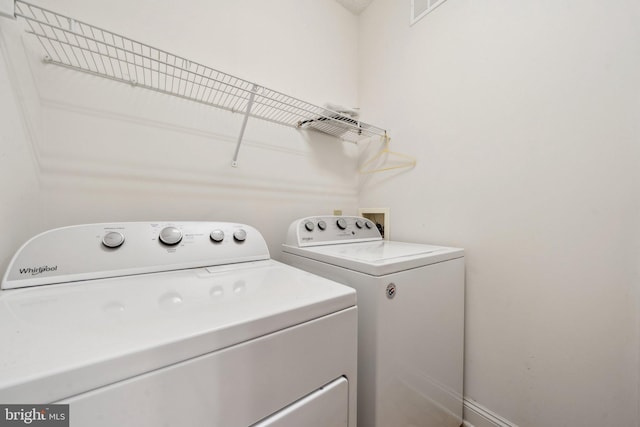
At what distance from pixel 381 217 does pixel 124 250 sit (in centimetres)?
132

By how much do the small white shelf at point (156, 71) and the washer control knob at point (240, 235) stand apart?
56 centimetres

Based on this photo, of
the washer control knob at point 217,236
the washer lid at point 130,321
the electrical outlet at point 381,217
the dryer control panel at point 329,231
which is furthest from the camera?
the electrical outlet at point 381,217

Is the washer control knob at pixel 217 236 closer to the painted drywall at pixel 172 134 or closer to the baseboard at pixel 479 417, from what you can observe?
A: the painted drywall at pixel 172 134

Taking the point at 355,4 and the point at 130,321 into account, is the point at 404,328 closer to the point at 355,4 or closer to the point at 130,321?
the point at 130,321

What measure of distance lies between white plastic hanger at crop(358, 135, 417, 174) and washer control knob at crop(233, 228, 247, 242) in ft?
3.32

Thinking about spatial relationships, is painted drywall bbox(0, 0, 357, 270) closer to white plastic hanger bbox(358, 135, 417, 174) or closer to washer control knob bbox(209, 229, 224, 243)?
white plastic hanger bbox(358, 135, 417, 174)

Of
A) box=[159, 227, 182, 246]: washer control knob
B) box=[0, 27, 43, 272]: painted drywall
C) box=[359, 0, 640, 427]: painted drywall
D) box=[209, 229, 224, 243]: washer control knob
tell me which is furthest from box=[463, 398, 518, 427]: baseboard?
box=[0, 27, 43, 272]: painted drywall

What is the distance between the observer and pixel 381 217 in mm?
1537

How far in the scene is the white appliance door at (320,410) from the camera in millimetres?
479

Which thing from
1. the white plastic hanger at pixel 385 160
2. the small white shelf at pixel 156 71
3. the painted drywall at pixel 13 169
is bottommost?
the painted drywall at pixel 13 169

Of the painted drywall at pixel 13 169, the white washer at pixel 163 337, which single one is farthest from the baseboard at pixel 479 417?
the painted drywall at pixel 13 169

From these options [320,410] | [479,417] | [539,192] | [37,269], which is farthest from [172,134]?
[479,417]

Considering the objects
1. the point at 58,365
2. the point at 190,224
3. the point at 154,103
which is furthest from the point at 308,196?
the point at 58,365

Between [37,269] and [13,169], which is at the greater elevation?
[13,169]
